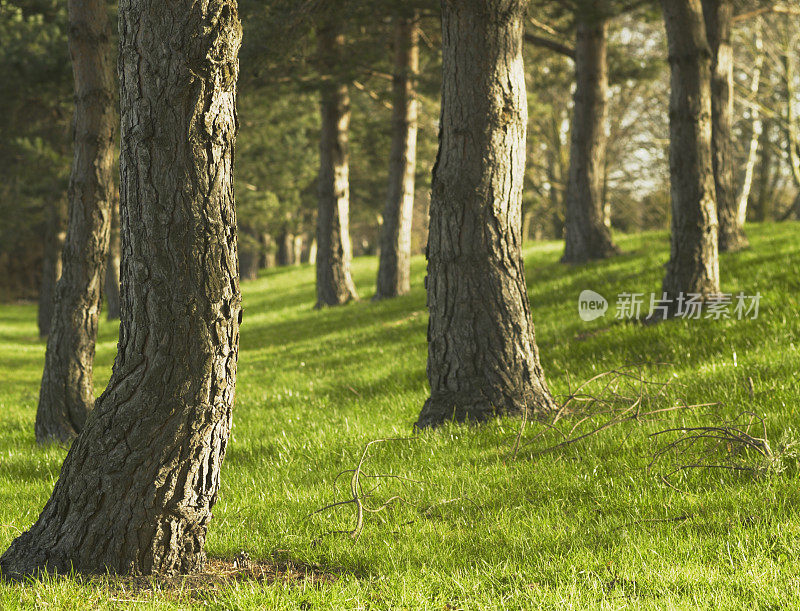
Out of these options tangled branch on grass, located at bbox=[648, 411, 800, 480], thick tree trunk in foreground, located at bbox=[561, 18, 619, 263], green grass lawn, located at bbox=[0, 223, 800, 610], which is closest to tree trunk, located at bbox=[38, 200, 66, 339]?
green grass lawn, located at bbox=[0, 223, 800, 610]

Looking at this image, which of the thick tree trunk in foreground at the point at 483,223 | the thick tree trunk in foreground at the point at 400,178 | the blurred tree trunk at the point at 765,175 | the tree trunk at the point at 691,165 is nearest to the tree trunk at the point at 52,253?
the thick tree trunk in foreground at the point at 400,178

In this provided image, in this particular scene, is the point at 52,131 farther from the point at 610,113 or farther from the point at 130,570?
the point at 610,113

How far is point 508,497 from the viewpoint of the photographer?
14.3 feet

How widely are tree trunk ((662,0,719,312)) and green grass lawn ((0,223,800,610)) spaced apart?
694mm

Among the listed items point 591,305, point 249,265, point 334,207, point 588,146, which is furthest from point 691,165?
point 249,265

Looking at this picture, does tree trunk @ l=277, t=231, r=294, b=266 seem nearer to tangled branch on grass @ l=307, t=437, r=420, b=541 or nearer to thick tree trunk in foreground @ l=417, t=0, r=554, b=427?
thick tree trunk in foreground @ l=417, t=0, r=554, b=427

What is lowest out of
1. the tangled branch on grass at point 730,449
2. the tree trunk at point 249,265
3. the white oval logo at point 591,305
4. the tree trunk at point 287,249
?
the tangled branch on grass at point 730,449

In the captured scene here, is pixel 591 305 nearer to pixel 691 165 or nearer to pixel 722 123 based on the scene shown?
pixel 691 165

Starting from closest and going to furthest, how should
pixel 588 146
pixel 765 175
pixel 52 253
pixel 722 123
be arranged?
pixel 722 123 → pixel 588 146 → pixel 52 253 → pixel 765 175

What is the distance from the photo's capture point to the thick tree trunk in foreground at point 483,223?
230 inches

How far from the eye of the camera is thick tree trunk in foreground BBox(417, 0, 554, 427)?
583cm

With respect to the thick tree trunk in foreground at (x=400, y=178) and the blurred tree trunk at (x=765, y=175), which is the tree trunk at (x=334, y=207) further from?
the blurred tree trunk at (x=765, y=175)

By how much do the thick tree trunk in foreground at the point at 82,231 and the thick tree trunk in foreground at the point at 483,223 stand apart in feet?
12.4

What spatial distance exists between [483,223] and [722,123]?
8.77 meters
